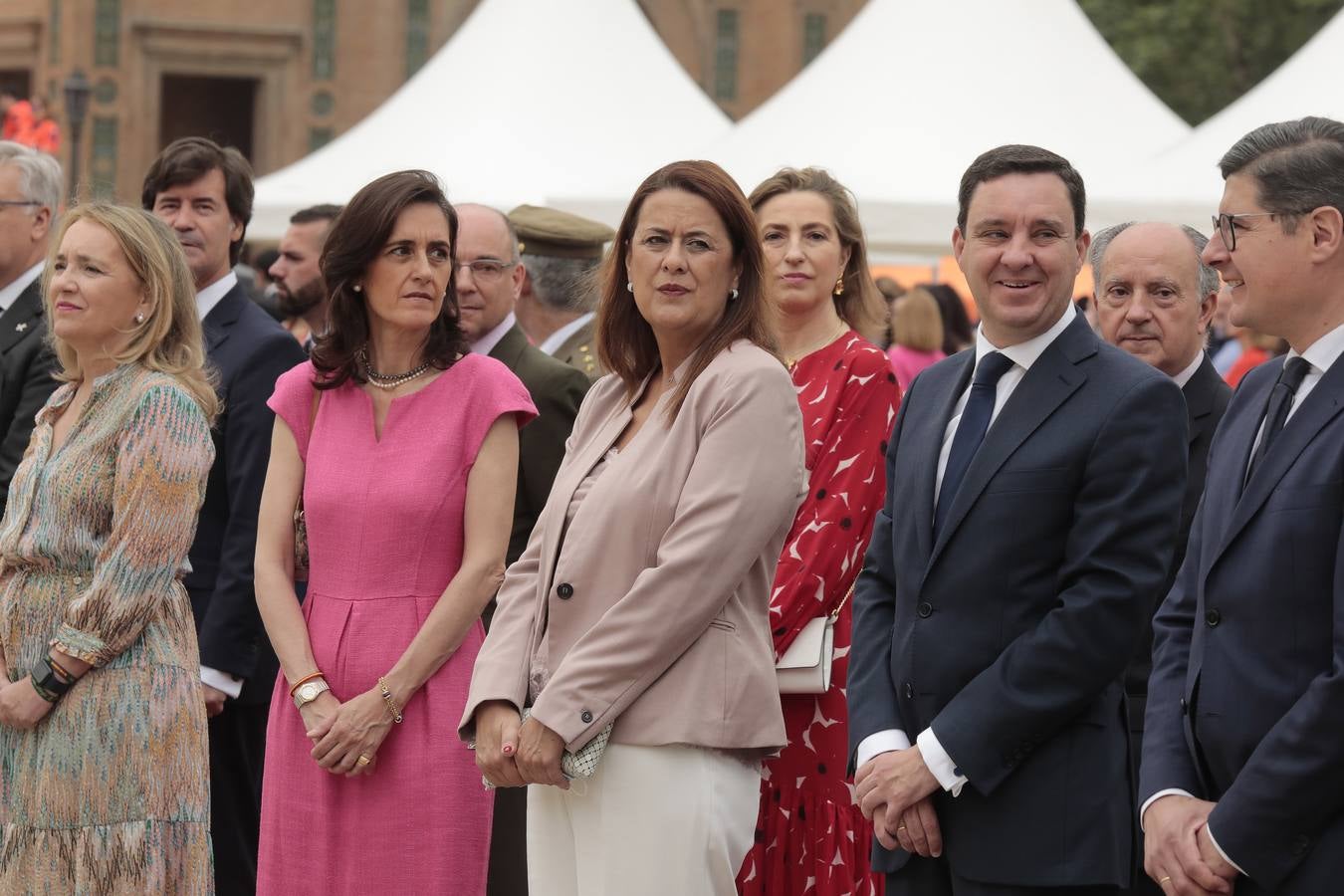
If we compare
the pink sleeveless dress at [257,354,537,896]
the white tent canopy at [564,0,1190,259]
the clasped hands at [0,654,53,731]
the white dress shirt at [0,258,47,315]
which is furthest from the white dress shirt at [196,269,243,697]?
the white tent canopy at [564,0,1190,259]

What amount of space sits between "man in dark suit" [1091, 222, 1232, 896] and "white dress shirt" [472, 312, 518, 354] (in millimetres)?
1746

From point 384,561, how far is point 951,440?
1.40m

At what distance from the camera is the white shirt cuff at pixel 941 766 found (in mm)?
3418

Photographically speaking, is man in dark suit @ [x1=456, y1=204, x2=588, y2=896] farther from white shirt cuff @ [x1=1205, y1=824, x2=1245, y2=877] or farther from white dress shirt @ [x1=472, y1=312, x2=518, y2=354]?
white shirt cuff @ [x1=1205, y1=824, x2=1245, y2=877]

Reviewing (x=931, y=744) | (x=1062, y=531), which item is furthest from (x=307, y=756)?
(x=1062, y=531)

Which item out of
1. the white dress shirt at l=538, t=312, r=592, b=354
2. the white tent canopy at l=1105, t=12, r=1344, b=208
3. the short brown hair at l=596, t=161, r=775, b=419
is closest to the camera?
the short brown hair at l=596, t=161, r=775, b=419

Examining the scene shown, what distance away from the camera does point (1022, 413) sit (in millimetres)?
3541

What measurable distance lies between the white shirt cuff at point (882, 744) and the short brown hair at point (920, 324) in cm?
770

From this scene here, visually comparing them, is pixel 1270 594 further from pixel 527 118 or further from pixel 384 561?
pixel 527 118

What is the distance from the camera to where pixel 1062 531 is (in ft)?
11.4

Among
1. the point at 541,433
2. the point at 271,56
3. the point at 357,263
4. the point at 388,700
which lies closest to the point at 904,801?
the point at 388,700

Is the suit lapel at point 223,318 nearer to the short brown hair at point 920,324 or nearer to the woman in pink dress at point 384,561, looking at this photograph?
the woman in pink dress at point 384,561

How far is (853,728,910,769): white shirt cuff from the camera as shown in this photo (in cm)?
355

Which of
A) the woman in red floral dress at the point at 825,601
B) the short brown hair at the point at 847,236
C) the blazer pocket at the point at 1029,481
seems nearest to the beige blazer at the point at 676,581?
the blazer pocket at the point at 1029,481
